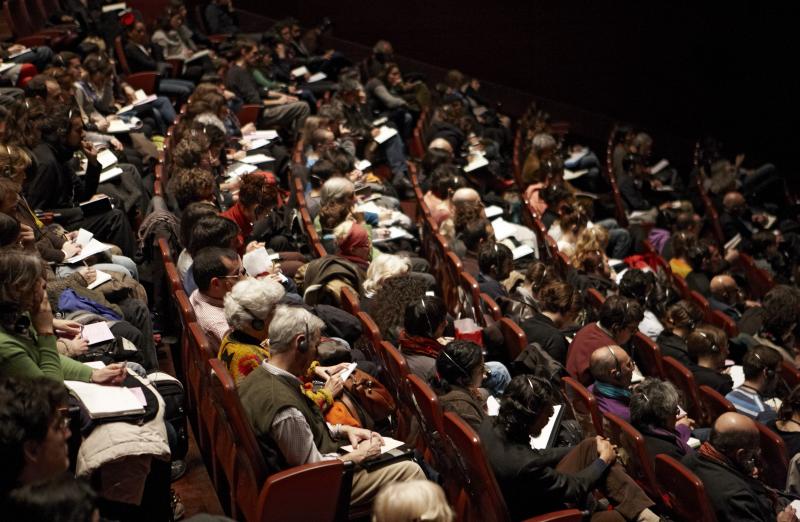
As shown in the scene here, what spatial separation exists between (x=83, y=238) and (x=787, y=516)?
2.25 m

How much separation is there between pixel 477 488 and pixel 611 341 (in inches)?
43.9

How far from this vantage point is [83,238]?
297 centimetres

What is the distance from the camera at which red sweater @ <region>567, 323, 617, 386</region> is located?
297 centimetres

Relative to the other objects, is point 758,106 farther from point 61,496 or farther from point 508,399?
point 61,496

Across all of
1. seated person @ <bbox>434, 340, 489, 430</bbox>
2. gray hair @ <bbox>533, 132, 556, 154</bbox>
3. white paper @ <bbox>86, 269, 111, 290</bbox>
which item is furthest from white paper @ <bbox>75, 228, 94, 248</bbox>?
gray hair @ <bbox>533, 132, 556, 154</bbox>

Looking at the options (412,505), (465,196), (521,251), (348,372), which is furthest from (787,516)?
(465,196)

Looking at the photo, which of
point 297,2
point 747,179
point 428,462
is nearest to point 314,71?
point 297,2

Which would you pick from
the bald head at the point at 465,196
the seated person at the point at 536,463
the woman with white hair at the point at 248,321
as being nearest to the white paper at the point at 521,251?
the bald head at the point at 465,196

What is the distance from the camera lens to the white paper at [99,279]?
268 cm

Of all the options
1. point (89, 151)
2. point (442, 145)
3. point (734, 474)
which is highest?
point (89, 151)

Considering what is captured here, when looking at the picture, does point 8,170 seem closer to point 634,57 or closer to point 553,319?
point 553,319

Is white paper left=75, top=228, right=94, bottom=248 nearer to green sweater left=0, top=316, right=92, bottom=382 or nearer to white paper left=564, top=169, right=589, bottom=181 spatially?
green sweater left=0, top=316, right=92, bottom=382

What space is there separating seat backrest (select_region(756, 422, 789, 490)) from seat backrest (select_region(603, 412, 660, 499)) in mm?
515

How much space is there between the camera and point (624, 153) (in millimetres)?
6172
